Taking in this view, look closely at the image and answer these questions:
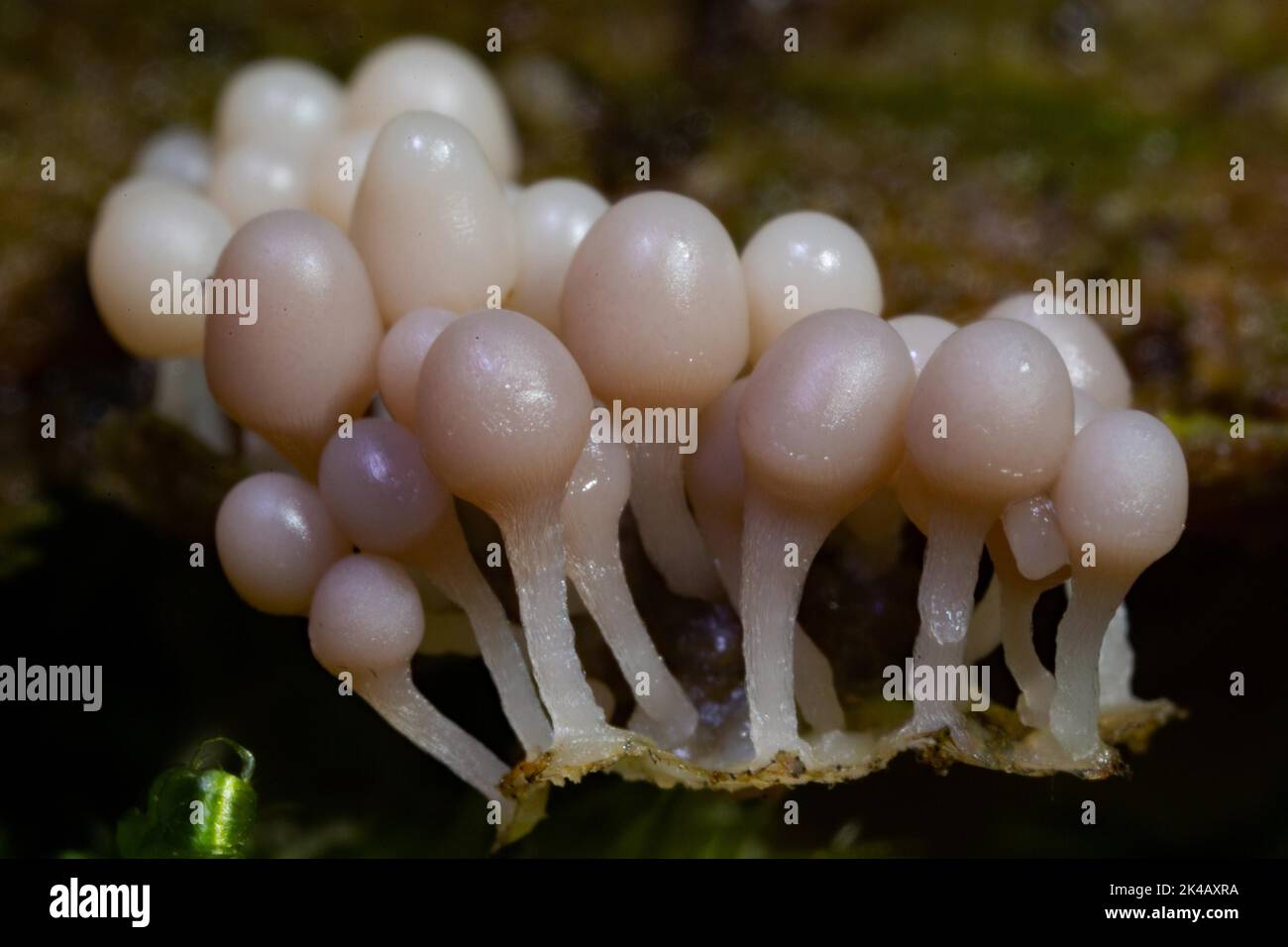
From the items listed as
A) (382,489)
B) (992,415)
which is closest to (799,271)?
(992,415)

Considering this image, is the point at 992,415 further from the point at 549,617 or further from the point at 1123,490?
the point at 549,617

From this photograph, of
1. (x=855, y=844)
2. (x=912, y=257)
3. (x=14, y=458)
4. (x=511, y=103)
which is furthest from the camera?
(x=511, y=103)

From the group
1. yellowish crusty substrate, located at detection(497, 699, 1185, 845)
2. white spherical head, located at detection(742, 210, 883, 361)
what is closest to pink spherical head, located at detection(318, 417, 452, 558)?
yellowish crusty substrate, located at detection(497, 699, 1185, 845)

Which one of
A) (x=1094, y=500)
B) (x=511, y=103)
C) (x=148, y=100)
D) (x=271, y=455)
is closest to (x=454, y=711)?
(x=271, y=455)

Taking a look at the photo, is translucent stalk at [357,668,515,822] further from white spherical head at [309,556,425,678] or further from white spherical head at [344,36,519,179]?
white spherical head at [344,36,519,179]


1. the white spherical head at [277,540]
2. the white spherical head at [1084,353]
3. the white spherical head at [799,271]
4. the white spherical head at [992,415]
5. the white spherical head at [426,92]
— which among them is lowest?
the white spherical head at [277,540]

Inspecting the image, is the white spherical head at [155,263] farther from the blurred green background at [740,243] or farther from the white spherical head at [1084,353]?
A: the white spherical head at [1084,353]

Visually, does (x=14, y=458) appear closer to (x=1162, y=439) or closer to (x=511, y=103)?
(x=511, y=103)

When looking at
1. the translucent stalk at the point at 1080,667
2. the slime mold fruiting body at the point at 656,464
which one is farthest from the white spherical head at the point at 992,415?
the translucent stalk at the point at 1080,667
